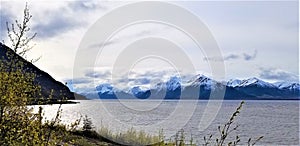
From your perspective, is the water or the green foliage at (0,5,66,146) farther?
the water

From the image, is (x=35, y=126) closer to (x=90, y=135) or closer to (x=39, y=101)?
(x=39, y=101)

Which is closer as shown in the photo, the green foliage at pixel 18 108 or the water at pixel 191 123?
the green foliage at pixel 18 108

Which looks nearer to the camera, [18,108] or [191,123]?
[18,108]

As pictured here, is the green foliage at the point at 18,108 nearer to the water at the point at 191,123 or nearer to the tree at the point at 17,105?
the tree at the point at 17,105

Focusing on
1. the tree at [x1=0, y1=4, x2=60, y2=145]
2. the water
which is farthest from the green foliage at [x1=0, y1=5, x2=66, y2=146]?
the water

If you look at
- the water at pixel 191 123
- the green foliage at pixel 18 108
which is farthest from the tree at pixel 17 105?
the water at pixel 191 123

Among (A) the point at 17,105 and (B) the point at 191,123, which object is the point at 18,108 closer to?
(A) the point at 17,105

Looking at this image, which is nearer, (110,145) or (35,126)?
(35,126)

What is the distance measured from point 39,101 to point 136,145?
12173 mm

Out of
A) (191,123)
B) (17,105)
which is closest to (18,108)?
(17,105)

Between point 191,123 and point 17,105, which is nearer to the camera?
point 17,105

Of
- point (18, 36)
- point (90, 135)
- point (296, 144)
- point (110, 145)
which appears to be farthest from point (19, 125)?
point (296, 144)

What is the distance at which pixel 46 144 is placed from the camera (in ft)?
17.5

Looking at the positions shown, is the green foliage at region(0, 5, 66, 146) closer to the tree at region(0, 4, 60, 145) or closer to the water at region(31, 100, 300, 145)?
the tree at region(0, 4, 60, 145)
